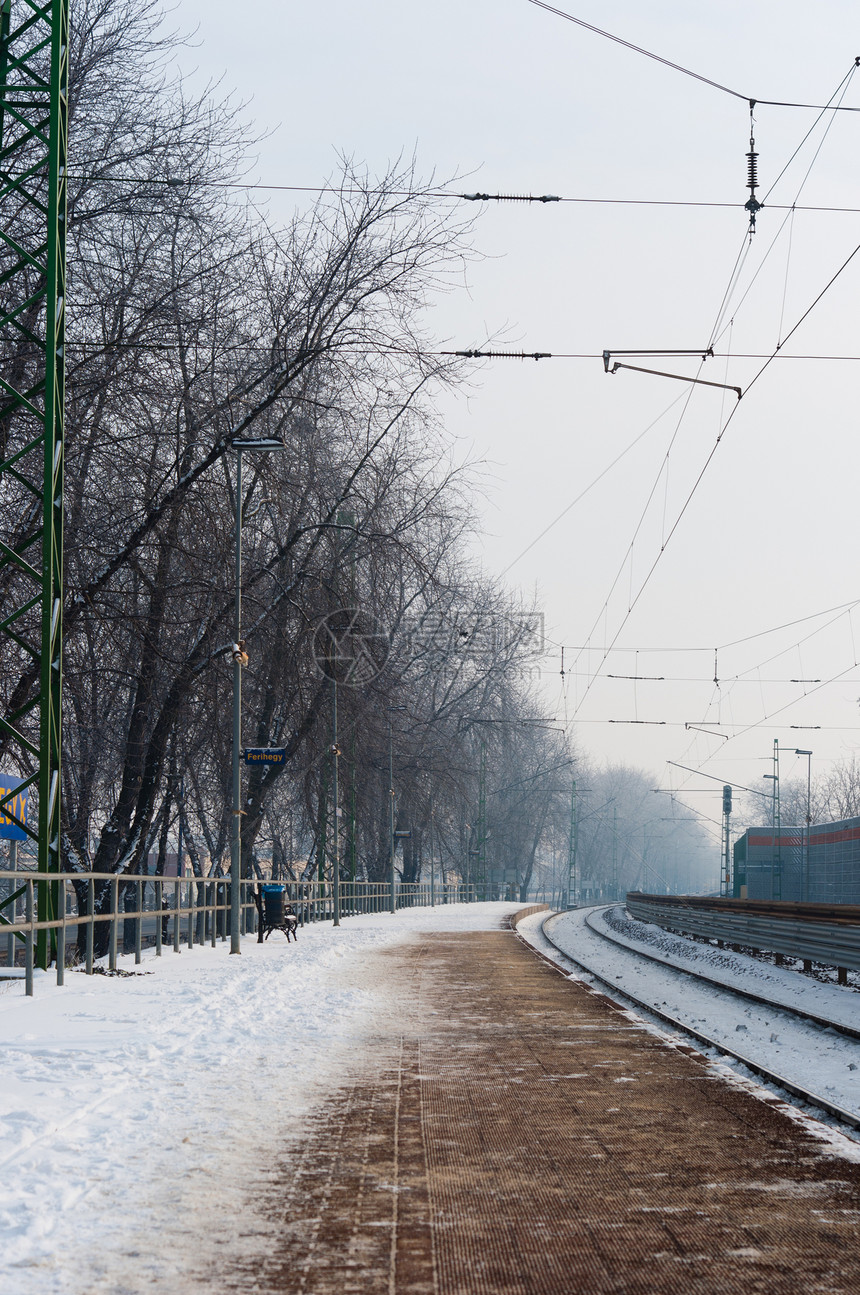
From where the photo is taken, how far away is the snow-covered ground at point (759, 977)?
1698cm

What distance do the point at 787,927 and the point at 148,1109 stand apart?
55.8ft

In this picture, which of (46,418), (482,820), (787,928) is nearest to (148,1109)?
(46,418)

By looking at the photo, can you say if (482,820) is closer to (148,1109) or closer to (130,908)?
(130,908)

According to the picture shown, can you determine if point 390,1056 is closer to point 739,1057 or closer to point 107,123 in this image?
point 739,1057

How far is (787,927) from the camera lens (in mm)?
23031

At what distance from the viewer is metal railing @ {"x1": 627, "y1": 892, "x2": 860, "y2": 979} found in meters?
19.4

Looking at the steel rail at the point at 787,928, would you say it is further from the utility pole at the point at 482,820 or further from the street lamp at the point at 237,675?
the utility pole at the point at 482,820

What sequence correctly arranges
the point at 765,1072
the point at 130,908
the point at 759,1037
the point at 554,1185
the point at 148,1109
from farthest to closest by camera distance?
the point at 130,908 → the point at 759,1037 → the point at 765,1072 → the point at 148,1109 → the point at 554,1185

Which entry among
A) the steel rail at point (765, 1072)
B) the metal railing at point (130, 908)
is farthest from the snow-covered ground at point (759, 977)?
the metal railing at point (130, 908)

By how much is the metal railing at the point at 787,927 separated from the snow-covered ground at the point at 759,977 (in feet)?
1.22

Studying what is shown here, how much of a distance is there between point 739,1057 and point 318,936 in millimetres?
19283

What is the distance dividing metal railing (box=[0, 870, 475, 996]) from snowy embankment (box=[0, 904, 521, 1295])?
658 mm

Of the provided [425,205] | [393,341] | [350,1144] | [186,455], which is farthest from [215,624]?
[350,1144]

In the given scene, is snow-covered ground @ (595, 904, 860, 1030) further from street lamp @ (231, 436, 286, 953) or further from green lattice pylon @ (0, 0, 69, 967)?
green lattice pylon @ (0, 0, 69, 967)
